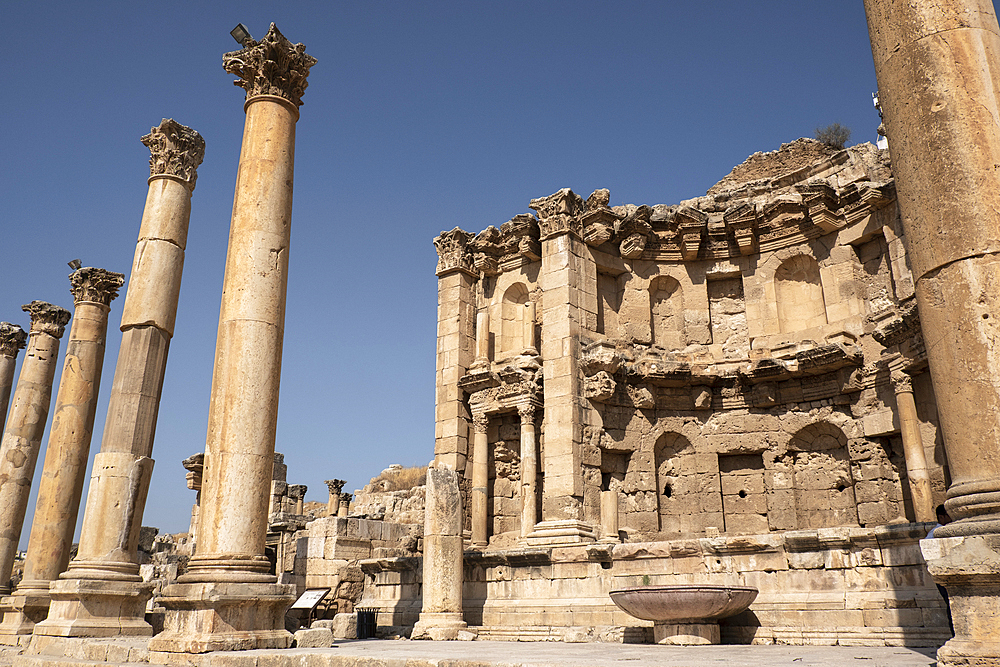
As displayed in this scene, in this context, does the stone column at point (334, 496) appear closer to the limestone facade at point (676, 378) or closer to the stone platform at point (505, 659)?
the limestone facade at point (676, 378)

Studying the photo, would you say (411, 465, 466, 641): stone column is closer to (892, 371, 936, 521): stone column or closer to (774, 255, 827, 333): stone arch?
(892, 371, 936, 521): stone column

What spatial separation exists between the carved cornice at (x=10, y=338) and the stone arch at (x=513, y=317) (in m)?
13.4

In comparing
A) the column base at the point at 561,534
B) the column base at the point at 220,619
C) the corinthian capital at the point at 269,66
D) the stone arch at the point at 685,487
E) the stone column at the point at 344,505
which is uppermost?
the corinthian capital at the point at 269,66

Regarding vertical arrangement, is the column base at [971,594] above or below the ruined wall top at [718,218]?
below

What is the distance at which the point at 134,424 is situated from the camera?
40.2 feet

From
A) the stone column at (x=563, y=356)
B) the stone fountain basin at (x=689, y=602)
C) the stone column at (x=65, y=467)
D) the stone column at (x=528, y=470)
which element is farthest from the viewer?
the stone column at (x=528, y=470)

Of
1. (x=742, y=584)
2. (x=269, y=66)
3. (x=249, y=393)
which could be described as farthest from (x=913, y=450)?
(x=269, y=66)

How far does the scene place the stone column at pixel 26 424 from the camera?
691 inches

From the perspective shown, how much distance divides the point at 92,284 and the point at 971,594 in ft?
52.8

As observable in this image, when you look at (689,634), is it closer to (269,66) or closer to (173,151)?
(269,66)

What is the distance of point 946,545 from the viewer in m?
5.05

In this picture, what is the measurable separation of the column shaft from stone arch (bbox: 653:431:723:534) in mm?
3019

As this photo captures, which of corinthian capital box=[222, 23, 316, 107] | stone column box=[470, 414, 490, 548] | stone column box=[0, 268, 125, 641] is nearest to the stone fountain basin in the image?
stone column box=[470, 414, 490, 548]

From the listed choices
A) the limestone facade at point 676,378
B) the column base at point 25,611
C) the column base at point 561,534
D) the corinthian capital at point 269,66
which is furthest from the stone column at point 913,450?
the column base at point 25,611
